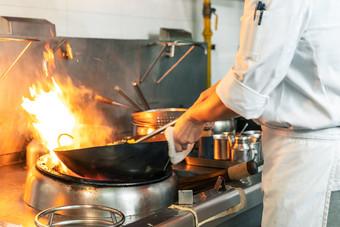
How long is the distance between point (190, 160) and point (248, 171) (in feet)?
1.45

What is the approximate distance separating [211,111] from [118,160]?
0.35 m

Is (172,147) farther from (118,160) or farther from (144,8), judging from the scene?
(144,8)

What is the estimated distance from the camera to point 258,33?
1049 millimetres

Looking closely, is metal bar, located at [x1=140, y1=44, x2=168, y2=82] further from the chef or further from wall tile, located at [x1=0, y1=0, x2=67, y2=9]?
the chef

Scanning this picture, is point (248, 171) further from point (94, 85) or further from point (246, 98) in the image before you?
point (94, 85)

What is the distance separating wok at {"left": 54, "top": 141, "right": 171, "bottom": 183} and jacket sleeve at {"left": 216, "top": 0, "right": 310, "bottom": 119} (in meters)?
0.38

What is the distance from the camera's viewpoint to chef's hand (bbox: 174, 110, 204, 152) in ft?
4.18

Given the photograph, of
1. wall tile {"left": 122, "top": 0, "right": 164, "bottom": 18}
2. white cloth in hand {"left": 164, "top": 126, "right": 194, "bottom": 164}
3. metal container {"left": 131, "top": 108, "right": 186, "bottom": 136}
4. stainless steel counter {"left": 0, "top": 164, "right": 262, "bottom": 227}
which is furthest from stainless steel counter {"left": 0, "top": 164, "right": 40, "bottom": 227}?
wall tile {"left": 122, "top": 0, "right": 164, "bottom": 18}

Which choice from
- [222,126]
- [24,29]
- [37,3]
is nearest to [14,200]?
[24,29]

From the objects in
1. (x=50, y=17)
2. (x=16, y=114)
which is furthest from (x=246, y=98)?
(x=50, y=17)

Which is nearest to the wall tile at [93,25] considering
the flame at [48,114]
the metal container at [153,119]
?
the flame at [48,114]

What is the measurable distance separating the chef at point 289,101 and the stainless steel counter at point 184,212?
0.21 metres

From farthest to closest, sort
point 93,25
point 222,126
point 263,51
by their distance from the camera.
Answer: point 93,25 → point 222,126 → point 263,51

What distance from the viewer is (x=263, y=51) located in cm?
104
